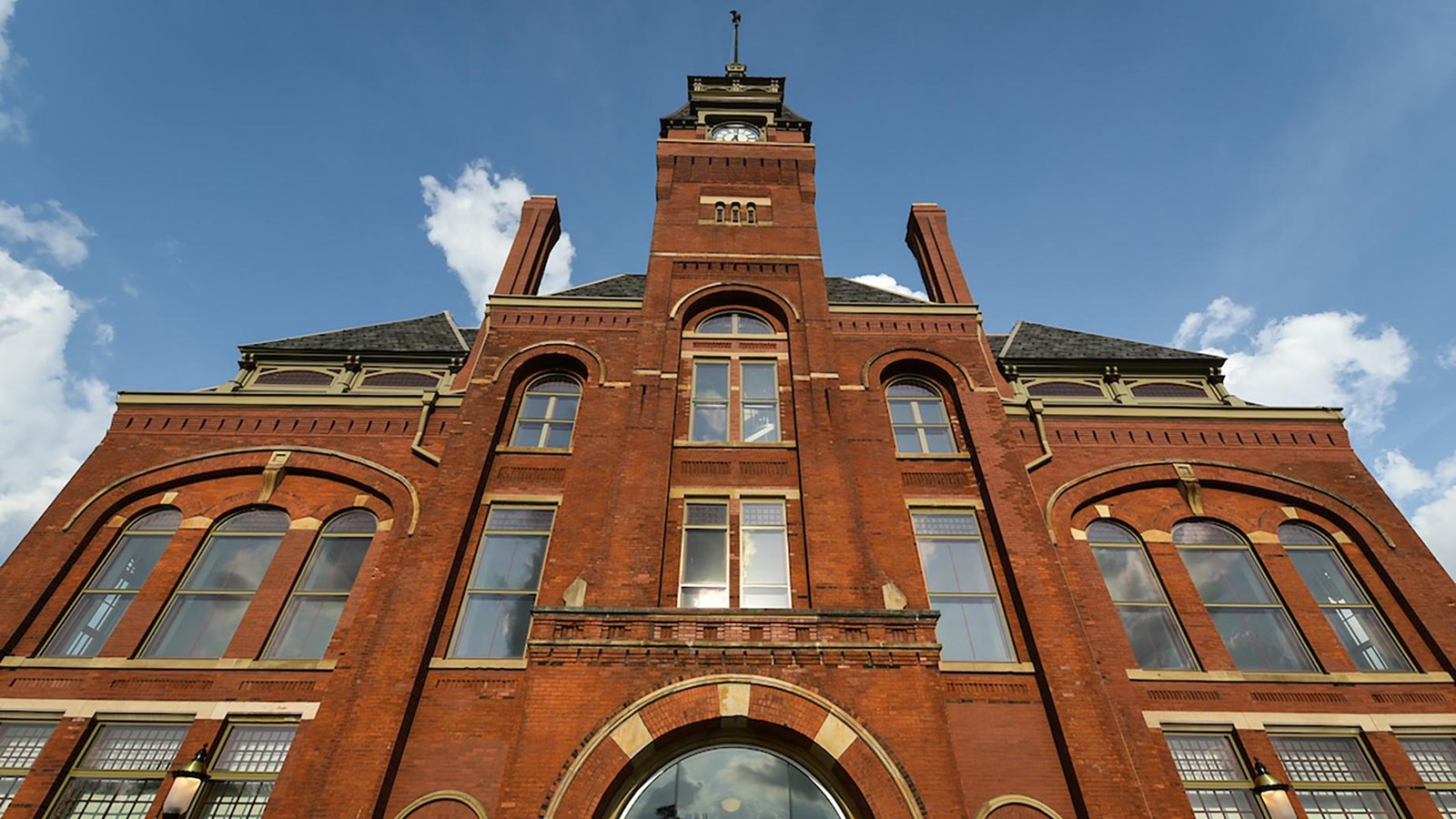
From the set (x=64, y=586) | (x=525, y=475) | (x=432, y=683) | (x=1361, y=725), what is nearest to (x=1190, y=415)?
(x=1361, y=725)

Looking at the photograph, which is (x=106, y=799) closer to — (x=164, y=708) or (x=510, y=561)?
(x=164, y=708)

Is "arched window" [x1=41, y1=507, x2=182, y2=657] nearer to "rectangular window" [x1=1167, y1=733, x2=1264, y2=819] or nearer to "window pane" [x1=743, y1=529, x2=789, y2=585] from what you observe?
"window pane" [x1=743, y1=529, x2=789, y2=585]

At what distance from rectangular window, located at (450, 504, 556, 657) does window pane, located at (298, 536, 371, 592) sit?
249 cm

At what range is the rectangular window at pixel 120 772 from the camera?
11.4 meters

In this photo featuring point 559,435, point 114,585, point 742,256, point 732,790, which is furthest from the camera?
point 742,256

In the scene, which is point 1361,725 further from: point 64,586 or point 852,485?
point 64,586

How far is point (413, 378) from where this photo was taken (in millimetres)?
18297

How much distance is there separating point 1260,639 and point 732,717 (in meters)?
10.2

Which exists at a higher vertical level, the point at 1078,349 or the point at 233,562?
the point at 1078,349

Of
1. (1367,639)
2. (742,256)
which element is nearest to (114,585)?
(742,256)

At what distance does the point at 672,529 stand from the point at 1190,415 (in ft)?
38.3

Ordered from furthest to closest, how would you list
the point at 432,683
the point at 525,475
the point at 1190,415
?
1. the point at 1190,415
2. the point at 525,475
3. the point at 432,683

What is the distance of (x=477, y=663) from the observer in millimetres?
12000

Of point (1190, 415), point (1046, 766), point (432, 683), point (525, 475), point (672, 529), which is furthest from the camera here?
point (1190, 415)
